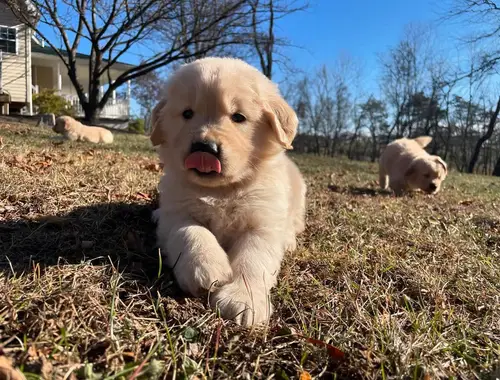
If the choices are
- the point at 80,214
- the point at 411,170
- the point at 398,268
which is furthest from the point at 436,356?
the point at 411,170

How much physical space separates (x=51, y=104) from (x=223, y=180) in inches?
820

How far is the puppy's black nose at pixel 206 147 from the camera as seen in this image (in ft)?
6.12

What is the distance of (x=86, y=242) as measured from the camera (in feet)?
7.44

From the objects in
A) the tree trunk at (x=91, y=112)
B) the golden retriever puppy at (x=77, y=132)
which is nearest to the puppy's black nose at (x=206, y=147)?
the golden retriever puppy at (x=77, y=132)

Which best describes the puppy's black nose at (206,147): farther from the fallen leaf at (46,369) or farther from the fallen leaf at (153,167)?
the fallen leaf at (153,167)

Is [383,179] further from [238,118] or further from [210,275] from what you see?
[210,275]

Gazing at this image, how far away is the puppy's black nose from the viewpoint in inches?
73.4

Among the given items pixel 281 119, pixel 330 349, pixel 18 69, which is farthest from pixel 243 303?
pixel 18 69

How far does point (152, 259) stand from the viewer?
2.13 metres

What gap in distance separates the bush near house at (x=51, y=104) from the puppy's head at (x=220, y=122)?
19.9 metres

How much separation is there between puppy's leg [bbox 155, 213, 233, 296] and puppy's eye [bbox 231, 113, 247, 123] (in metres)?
0.60

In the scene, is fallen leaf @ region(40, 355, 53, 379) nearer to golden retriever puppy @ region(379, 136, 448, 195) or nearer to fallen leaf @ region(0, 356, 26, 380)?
fallen leaf @ region(0, 356, 26, 380)

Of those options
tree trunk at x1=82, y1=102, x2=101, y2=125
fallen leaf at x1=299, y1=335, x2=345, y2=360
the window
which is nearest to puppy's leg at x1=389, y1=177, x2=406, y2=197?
fallen leaf at x1=299, y1=335, x2=345, y2=360

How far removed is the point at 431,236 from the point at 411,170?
385 cm
